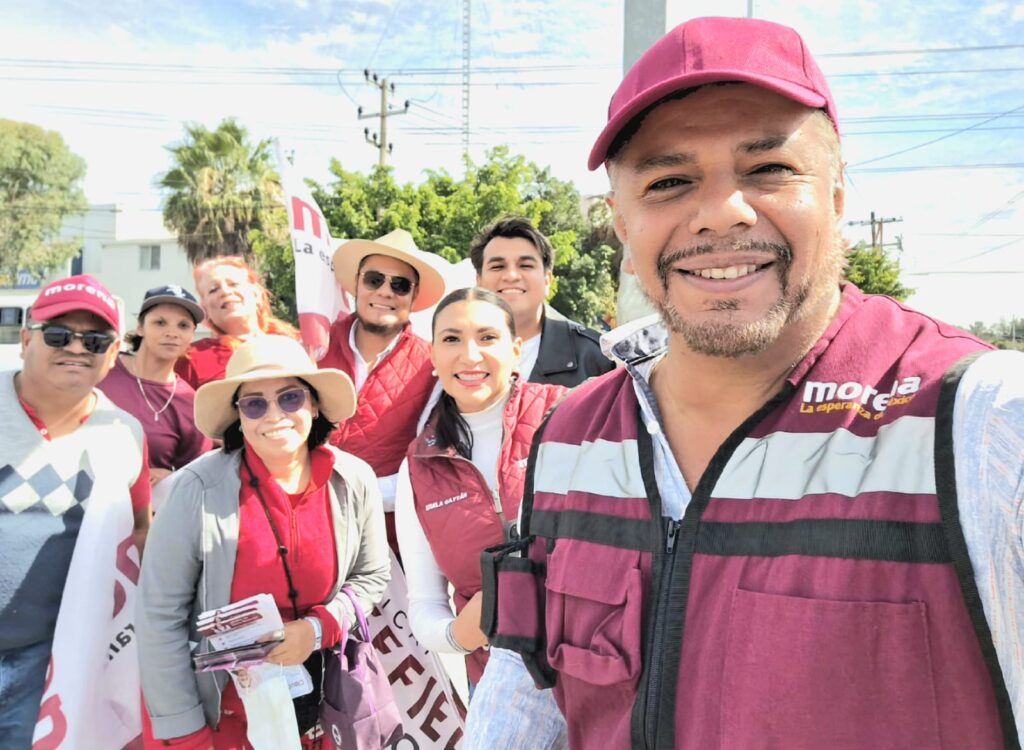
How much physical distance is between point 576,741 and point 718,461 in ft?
1.93

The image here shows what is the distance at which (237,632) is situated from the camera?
7.98 feet

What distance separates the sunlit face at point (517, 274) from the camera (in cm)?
382

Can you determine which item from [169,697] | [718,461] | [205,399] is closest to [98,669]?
[169,697]

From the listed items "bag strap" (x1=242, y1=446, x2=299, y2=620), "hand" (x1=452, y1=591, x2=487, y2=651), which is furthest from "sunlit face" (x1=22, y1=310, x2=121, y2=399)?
"hand" (x1=452, y1=591, x2=487, y2=651)

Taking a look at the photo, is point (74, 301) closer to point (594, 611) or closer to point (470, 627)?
point (470, 627)

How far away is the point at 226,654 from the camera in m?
2.41

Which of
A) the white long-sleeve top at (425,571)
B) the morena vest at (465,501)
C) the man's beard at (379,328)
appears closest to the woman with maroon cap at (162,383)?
the man's beard at (379,328)

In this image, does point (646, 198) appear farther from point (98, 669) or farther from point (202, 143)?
point (202, 143)

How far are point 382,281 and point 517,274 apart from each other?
2.21ft

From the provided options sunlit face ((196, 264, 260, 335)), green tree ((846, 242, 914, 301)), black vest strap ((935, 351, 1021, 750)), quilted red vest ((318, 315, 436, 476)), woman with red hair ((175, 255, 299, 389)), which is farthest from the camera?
green tree ((846, 242, 914, 301))

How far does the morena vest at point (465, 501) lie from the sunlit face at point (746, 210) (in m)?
1.45

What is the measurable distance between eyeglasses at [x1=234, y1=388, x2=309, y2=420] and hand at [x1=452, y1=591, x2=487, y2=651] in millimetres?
939

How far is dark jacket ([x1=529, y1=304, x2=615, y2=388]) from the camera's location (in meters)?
3.61

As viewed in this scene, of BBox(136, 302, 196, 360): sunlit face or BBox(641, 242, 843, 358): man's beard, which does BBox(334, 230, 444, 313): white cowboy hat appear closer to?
BBox(136, 302, 196, 360): sunlit face
